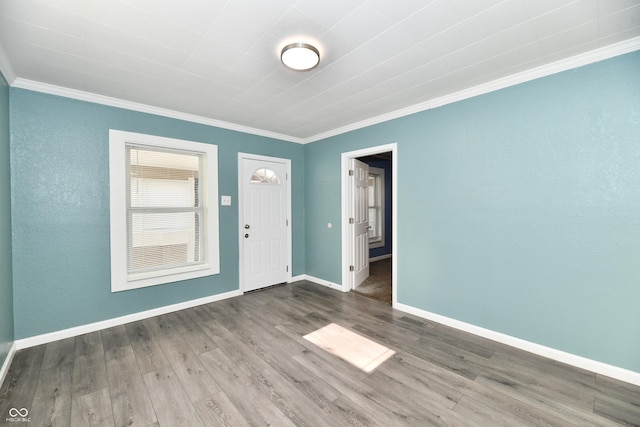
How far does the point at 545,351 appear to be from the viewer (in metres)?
2.37

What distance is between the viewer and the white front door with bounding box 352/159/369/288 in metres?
→ 4.29

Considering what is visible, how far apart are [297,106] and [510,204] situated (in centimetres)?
258

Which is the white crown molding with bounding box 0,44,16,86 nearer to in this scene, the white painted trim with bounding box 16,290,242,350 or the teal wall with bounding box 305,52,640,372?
the white painted trim with bounding box 16,290,242,350

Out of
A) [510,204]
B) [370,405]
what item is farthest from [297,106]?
[370,405]

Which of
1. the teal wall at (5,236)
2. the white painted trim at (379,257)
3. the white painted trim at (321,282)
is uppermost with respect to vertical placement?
the teal wall at (5,236)

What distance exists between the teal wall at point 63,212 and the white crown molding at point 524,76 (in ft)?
10.3

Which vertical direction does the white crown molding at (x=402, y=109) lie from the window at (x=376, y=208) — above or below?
above

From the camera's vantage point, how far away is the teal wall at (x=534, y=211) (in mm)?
2064

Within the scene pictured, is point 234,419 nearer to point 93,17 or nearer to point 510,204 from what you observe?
point 93,17

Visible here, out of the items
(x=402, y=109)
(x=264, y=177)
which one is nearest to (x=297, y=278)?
(x=264, y=177)

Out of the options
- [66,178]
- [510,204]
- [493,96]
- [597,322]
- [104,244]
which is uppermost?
[493,96]

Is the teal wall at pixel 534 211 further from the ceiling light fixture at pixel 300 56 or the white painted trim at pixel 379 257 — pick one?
the white painted trim at pixel 379 257

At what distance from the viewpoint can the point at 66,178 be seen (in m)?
2.75

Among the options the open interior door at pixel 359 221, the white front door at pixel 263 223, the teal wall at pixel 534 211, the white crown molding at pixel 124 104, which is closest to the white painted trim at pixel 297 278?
the white front door at pixel 263 223
